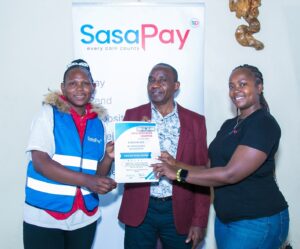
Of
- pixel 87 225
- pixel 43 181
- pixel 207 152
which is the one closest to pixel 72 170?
pixel 43 181

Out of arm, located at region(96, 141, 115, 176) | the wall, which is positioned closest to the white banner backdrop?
the wall

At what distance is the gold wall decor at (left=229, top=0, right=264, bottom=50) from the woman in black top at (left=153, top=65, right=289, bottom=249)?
2.98 ft

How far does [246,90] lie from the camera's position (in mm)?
2033

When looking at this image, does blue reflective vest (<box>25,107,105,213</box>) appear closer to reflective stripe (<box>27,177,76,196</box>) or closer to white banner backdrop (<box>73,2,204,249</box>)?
reflective stripe (<box>27,177,76,196</box>)

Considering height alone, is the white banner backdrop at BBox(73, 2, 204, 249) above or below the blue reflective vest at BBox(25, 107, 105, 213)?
above

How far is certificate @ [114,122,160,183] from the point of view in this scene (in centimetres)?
209

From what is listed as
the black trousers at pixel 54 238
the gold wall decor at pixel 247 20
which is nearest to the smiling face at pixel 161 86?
the gold wall decor at pixel 247 20

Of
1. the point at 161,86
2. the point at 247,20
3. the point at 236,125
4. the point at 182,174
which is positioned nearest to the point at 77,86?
the point at 161,86

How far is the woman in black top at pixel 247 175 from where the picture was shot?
187cm

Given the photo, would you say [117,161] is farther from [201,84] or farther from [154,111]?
[201,84]

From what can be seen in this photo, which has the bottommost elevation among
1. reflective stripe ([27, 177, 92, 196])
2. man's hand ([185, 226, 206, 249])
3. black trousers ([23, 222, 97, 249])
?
man's hand ([185, 226, 206, 249])

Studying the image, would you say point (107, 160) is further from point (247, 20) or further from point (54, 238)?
point (247, 20)

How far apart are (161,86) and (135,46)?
639 millimetres

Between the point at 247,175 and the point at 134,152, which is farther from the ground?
the point at 134,152
